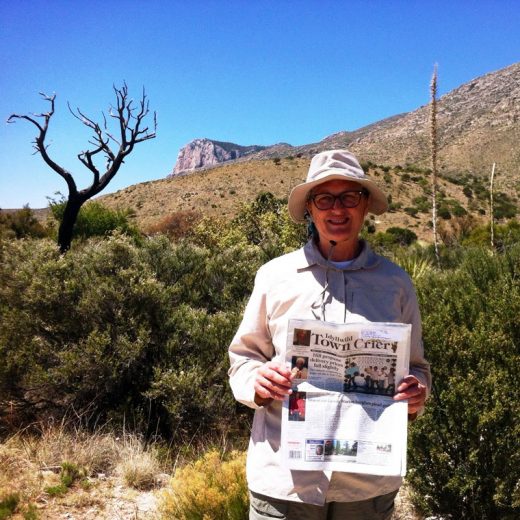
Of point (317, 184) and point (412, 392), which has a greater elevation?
point (317, 184)

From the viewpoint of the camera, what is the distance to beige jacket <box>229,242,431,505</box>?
1.86 meters

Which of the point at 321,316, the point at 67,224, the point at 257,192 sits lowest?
the point at 321,316

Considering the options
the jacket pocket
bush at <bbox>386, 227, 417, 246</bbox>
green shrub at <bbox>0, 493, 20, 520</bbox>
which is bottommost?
green shrub at <bbox>0, 493, 20, 520</bbox>

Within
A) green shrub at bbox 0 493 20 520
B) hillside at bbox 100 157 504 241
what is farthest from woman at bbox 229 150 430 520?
hillside at bbox 100 157 504 241

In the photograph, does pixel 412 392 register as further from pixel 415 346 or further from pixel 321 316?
pixel 321 316

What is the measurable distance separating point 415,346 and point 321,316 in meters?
0.40

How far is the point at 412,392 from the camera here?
181 cm

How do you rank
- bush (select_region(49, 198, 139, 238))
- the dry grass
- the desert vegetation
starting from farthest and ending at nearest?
bush (select_region(49, 198, 139, 238)) < the dry grass < the desert vegetation

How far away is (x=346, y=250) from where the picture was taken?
2.12 metres

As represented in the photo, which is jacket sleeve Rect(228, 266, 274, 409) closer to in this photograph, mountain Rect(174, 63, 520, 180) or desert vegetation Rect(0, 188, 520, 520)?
desert vegetation Rect(0, 188, 520, 520)

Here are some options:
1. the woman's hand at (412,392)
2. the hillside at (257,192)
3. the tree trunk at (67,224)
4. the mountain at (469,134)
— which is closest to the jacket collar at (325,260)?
the woman's hand at (412,392)

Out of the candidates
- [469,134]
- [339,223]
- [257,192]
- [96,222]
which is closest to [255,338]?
[339,223]

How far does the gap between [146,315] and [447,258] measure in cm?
834

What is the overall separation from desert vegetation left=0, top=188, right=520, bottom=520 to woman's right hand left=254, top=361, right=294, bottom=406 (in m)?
1.66
